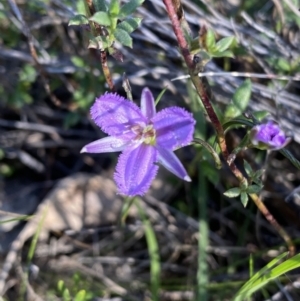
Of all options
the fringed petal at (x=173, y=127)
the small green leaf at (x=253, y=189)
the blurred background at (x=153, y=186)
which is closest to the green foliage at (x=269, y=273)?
the small green leaf at (x=253, y=189)

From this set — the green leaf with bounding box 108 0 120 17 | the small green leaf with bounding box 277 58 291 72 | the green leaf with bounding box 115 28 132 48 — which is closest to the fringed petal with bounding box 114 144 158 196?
the green leaf with bounding box 115 28 132 48

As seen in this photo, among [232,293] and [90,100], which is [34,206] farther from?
[232,293]

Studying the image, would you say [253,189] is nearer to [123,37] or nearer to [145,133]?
[145,133]

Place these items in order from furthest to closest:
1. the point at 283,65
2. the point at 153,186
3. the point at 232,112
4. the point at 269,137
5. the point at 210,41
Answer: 1. the point at 153,186
2. the point at 283,65
3. the point at 232,112
4. the point at 210,41
5. the point at 269,137

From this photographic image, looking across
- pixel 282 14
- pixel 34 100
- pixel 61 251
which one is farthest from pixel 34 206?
pixel 282 14

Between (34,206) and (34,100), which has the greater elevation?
(34,100)

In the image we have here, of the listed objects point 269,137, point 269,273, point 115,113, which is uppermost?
point 115,113

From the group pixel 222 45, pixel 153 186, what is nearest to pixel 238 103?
pixel 222 45
